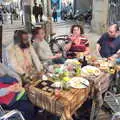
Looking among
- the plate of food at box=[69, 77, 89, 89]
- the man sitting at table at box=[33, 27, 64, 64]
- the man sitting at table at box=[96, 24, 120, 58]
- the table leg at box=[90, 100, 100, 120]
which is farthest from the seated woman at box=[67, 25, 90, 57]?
the plate of food at box=[69, 77, 89, 89]

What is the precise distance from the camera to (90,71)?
3.07 meters

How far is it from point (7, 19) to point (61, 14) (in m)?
4.83

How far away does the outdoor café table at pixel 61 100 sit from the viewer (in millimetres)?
2340

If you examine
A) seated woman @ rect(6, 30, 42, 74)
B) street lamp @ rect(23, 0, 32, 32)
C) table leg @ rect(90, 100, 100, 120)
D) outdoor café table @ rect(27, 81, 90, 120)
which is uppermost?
street lamp @ rect(23, 0, 32, 32)

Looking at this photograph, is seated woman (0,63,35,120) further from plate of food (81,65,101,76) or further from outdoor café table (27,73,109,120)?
plate of food (81,65,101,76)

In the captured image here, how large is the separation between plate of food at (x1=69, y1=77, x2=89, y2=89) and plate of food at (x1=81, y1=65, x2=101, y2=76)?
0.22m

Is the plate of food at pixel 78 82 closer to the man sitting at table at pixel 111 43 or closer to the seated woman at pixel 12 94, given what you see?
the seated woman at pixel 12 94

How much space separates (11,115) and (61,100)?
0.49m

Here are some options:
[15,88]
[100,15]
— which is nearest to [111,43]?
[15,88]

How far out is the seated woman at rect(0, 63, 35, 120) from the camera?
2646 millimetres

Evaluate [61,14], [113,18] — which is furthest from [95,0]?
[61,14]

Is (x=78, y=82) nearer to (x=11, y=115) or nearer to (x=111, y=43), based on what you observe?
(x=11, y=115)

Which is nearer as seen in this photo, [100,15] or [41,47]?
[41,47]

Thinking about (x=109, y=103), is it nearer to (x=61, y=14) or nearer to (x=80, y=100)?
(x=80, y=100)
